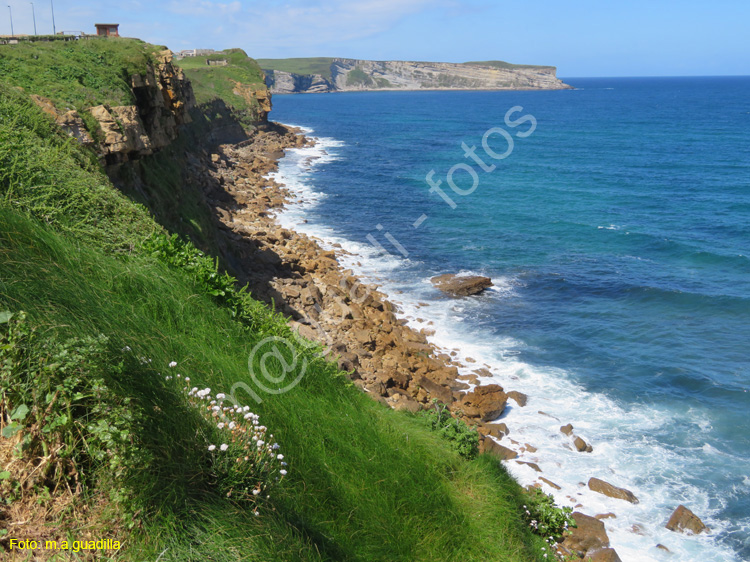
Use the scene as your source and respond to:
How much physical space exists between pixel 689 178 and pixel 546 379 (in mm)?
43034

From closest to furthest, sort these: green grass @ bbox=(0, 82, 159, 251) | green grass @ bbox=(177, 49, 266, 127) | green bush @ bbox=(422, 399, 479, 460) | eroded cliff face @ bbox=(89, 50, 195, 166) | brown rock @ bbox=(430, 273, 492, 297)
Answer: green grass @ bbox=(0, 82, 159, 251), green bush @ bbox=(422, 399, 479, 460), eroded cliff face @ bbox=(89, 50, 195, 166), brown rock @ bbox=(430, 273, 492, 297), green grass @ bbox=(177, 49, 266, 127)

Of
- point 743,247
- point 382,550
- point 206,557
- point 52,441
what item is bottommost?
point 743,247

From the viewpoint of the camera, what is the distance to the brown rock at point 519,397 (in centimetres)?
1684

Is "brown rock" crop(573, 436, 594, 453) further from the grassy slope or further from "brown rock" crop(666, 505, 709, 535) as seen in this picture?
the grassy slope

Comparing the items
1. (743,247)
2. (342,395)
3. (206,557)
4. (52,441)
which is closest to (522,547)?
(342,395)

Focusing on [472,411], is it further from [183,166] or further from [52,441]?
[183,166]

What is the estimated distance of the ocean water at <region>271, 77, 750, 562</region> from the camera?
1409cm

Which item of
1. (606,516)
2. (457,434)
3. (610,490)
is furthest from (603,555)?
(457,434)

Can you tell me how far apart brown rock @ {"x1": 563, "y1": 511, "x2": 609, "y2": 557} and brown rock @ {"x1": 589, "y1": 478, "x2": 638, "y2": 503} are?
128cm

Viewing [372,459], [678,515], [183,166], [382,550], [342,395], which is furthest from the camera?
[183,166]

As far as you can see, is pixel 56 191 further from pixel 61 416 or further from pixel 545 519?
pixel 545 519

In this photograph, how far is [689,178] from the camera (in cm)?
5128

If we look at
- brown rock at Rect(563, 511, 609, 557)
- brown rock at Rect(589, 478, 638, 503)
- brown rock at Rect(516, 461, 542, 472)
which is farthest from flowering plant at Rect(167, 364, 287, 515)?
brown rock at Rect(589, 478, 638, 503)

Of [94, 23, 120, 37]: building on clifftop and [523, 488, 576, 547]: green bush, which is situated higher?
[94, 23, 120, 37]: building on clifftop
